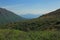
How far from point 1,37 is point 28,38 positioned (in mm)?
2818

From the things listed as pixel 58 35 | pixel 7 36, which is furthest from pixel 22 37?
pixel 58 35

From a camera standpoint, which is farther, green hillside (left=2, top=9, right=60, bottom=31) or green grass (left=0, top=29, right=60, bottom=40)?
green hillside (left=2, top=9, right=60, bottom=31)

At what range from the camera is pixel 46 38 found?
1892 centimetres

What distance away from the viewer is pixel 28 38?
17406 mm

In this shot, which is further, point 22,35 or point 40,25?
point 40,25

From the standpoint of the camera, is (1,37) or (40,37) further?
(40,37)

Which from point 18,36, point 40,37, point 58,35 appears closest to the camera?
point 18,36

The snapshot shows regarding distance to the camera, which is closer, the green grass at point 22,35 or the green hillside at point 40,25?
the green grass at point 22,35

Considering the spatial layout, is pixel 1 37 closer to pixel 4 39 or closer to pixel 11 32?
pixel 4 39

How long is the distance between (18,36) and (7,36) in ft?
3.79

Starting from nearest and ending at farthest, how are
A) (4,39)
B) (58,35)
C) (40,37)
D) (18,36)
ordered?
(4,39), (18,36), (40,37), (58,35)

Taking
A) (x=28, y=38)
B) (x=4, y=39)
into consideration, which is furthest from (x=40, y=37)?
(x=4, y=39)

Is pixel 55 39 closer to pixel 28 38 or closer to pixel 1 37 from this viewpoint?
pixel 28 38

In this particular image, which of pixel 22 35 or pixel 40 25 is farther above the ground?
pixel 22 35
